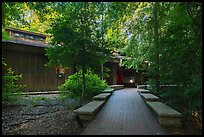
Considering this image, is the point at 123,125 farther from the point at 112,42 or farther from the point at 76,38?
the point at 112,42

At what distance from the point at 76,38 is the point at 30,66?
26.9ft

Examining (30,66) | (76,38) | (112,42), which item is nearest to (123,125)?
(76,38)

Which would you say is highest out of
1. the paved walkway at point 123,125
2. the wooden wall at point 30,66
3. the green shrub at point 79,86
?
the wooden wall at point 30,66

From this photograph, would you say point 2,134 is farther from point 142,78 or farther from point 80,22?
point 142,78

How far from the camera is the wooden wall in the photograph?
41.3 ft

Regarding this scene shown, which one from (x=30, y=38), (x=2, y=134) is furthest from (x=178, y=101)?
(x=30, y=38)

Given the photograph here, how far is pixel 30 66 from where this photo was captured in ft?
Result: 44.8

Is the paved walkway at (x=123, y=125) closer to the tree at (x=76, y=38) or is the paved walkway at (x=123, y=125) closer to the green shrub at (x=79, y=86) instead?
the tree at (x=76, y=38)

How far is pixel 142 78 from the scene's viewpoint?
893 inches

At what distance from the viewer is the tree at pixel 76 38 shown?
698 cm

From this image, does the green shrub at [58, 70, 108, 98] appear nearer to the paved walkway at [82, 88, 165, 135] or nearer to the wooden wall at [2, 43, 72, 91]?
the paved walkway at [82, 88, 165, 135]

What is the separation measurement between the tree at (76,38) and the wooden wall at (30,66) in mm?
6624

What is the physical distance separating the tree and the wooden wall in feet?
21.7

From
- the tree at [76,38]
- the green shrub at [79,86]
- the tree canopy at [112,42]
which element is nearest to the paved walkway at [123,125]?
the tree canopy at [112,42]
